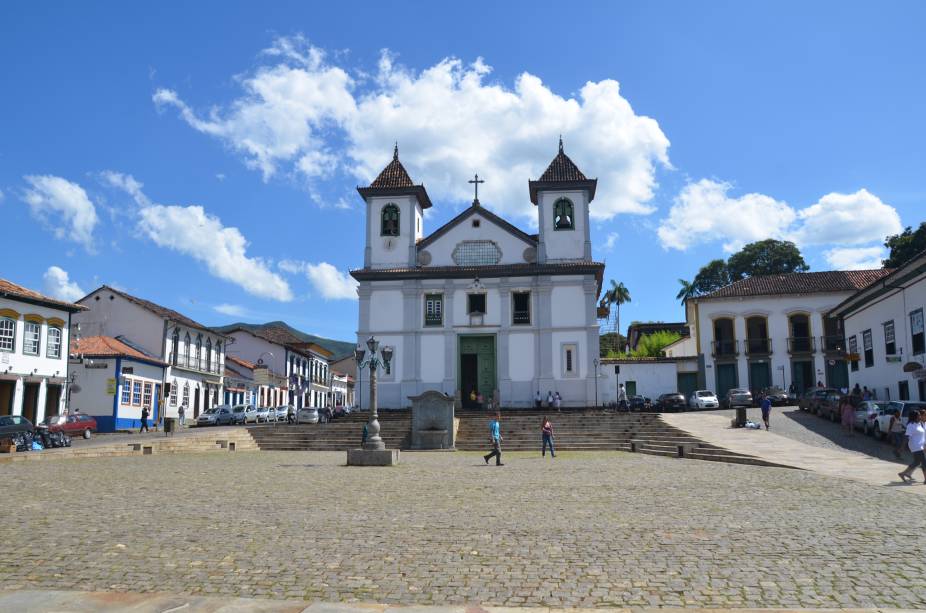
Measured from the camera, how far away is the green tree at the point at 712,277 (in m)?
74.9

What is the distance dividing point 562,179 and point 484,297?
7.16m

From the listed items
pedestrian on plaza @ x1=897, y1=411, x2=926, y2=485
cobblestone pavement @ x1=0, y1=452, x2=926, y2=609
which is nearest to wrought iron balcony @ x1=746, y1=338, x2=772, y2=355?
pedestrian on plaza @ x1=897, y1=411, x2=926, y2=485

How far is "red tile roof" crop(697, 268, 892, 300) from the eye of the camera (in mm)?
44719

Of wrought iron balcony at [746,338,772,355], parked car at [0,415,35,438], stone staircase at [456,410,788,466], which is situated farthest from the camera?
wrought iron balcony at [746,338,772,355]

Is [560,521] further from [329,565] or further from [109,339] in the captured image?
[109,339]

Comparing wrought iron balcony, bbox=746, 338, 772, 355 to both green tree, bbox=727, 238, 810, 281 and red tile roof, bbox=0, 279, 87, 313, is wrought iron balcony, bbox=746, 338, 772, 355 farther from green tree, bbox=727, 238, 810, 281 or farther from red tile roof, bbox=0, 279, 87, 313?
red tile roof, bbox=0, 279, 87, 313

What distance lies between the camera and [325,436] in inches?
1117

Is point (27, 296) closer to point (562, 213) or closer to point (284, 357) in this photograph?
point (562, 213)

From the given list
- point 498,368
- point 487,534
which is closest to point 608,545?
point 487,534

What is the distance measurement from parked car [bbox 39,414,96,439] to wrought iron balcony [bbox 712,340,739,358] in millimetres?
34070

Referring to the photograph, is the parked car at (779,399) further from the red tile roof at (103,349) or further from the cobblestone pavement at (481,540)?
the red tile roof at (103,349)

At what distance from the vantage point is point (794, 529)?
839 centimetres

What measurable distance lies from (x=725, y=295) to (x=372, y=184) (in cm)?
2261

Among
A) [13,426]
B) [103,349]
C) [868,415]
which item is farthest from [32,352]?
[868,415]
